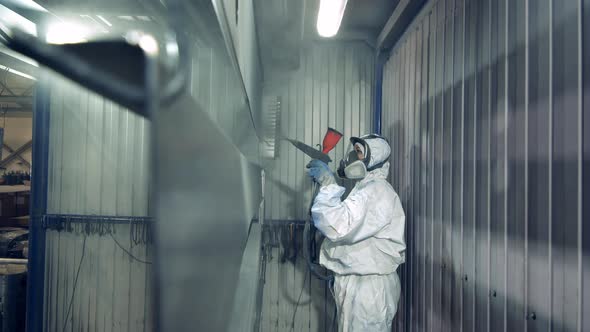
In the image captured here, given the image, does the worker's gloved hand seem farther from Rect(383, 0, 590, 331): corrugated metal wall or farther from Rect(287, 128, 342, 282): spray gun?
Rect(383, 0, 590, 331): corrugated metal wall

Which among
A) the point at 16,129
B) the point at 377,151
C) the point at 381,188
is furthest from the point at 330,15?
the point at 16,129

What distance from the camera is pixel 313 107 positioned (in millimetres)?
3311

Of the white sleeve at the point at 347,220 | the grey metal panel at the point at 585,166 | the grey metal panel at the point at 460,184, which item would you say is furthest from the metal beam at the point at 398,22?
the grey metal panel at the point at 585,166

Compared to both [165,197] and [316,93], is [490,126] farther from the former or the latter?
[316,93]

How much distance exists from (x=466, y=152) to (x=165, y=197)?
5.47 feet

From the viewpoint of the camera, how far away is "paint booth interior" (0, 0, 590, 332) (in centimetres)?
26

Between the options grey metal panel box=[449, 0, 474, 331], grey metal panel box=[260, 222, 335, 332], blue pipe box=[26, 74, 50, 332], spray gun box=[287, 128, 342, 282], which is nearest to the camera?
blue pipe box=[26, 74, 50, 332]

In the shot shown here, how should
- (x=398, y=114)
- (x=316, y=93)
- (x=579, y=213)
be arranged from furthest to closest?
1. (x=316, y=93)
2. (x=398, y=114)
3. (x=579, y=213)

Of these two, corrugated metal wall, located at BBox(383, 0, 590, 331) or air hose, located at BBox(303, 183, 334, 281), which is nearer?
corrugated metal wall, located at BBox(383, 0, 590, 331)

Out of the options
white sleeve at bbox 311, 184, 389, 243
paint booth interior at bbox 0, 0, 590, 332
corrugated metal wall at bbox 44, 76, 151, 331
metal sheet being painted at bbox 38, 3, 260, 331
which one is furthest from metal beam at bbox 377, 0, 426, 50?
corrugated metal wall at bbox 44, 76, 151, 331

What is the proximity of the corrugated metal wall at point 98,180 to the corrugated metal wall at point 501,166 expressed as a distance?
1.14 meters

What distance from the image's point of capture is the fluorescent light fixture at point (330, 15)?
6.52ft

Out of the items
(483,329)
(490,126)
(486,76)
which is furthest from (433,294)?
(486,76)

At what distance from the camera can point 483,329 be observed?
4.73ft
